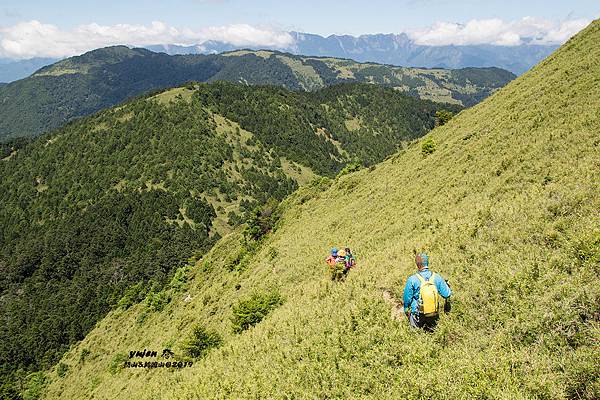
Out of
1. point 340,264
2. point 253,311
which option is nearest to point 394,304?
point 340,264

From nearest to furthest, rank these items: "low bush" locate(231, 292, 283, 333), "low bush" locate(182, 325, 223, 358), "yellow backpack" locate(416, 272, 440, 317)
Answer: "yellow backpack" locate(416, 272, 440, 317) → "low bush" locate(231, 292, 283, 333) → "low bush" locate(182, 325, 223, 358)

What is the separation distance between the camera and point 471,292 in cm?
1268

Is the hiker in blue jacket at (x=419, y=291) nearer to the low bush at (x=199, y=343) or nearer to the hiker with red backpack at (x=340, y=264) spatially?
the hiker with red backpack at (x=340, y=264)

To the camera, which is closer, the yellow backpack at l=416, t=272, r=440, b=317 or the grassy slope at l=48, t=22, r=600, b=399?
the grassy slope at l=48, t=22, r=600, b=399

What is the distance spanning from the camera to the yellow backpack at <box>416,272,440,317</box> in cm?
1103

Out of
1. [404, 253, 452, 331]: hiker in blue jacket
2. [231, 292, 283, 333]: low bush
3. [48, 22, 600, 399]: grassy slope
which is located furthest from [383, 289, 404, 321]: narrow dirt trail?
[231, 292, 283, 333]: low bush

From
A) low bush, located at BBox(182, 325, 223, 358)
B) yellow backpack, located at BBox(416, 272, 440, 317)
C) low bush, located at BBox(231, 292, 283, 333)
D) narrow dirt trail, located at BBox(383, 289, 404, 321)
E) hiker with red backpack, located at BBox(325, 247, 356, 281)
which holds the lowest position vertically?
low bush, located at BBox(182, 325, 223, 358)

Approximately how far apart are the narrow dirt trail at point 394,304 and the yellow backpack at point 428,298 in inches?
77.5

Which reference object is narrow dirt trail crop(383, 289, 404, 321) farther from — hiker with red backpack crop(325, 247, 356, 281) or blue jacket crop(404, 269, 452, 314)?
hiker with red backpack crop(325, 247, 356, 281)

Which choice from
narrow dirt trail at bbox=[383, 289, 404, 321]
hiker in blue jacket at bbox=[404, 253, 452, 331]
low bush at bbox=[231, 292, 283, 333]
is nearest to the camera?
hiker in blue jacket at bbox=[404, 253, 452, 331]

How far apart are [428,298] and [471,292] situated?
8.11 ft

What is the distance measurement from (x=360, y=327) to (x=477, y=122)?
3608 centimetres

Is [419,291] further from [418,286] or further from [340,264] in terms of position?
[340,264]

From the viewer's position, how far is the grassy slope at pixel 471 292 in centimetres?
966
